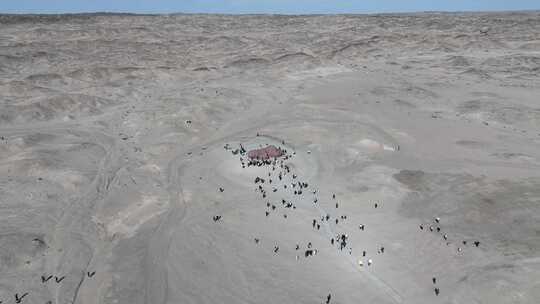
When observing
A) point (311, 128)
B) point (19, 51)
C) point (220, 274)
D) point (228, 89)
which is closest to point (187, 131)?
point (311, 128)

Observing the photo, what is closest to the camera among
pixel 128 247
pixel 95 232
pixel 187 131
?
pixel 128 247

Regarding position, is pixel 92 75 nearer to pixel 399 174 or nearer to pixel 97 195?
pixel 97 195

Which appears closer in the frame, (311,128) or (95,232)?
(95,232)

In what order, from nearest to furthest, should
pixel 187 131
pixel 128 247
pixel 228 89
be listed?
pixel 128 247, pixel 187 131, pixel 228 89

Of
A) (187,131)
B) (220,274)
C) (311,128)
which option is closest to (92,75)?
(187,131)

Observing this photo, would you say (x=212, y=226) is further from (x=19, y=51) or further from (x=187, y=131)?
(x=19, y=51)

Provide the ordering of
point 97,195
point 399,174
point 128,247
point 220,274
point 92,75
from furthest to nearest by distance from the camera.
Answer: point 92,75, point 399,174, point 97,195, point 128,247, point 220,274
